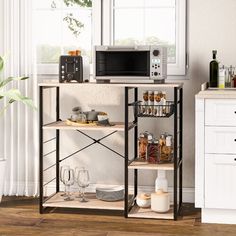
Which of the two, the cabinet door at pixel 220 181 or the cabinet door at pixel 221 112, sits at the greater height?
the cabinet door at pixel 221 112

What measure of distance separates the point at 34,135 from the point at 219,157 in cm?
157

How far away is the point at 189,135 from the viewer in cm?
488

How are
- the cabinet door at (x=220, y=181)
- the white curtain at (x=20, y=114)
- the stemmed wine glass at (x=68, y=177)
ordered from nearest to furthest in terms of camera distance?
the cabinet door at (x=220, y=181) → the stemmed wine glass at (x=68, y=177) → the white curtain at (x=20, y=114)

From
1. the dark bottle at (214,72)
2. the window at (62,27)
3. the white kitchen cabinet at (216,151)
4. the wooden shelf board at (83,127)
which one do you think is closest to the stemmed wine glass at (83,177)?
the wooden shelf board at (83,127)

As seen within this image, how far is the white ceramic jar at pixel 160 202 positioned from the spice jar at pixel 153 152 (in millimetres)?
240

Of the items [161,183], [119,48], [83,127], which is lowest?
[161,183]

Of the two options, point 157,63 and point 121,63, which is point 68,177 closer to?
point 121,63

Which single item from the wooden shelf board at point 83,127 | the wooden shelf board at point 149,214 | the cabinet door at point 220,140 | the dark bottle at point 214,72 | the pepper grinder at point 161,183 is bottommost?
the wooden shelf board at point 149,214

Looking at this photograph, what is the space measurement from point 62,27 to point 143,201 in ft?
5.10

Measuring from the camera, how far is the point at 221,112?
13.8 ft

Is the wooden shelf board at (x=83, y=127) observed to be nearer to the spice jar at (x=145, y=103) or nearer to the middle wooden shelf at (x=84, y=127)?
the middle wooden shelf at (x=84, y=127)

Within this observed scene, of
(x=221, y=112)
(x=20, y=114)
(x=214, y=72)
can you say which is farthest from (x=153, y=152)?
(x=20, y=114)

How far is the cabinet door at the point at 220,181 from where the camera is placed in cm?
422

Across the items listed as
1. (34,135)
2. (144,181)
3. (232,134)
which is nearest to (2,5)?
(34,135)
